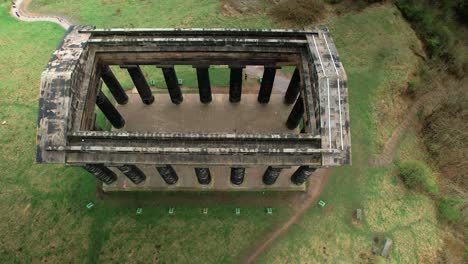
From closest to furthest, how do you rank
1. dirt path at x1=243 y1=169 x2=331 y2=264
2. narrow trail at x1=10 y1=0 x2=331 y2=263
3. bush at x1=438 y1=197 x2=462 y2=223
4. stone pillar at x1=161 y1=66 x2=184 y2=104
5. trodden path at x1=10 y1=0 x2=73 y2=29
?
dirt path at x1=243 y1=169 x2=331 y2=264 → narrow trail at x1=10 y1=0 x2=331 y2=263 → stone pillar at x1=161 y1=66 x2=184 y2=104 → bush at x1=438 y1=197 x2=462 y2=223 → trodden path at x1=10 y1=0 x2=73 y2=29

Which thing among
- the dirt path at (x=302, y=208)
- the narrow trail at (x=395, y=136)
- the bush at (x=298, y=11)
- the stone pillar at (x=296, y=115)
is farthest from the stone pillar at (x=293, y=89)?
the bush at (x=298, y=11)

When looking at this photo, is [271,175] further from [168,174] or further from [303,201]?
[168,174]

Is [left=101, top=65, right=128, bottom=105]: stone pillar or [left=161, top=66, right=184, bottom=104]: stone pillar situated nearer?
[left=101, top=65, right=128, bottom=105]: stone pillar

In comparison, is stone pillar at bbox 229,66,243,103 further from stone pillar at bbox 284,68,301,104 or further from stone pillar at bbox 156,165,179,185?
stone pillar at bbox 156,165,179,185

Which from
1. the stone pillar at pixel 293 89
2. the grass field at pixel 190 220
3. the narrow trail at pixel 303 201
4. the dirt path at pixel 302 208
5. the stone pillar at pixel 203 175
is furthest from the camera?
the stone pillar at pixel 293 89

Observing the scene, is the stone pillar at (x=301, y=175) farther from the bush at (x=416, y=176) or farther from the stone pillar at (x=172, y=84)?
the stone pillar at (x=172, y=84)

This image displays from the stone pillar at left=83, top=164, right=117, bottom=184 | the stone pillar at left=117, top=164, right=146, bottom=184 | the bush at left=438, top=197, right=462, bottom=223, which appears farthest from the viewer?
the bush at left=438, top=197, right=462, bottom=223

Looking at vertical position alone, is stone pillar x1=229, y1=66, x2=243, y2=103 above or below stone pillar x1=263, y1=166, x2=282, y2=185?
above

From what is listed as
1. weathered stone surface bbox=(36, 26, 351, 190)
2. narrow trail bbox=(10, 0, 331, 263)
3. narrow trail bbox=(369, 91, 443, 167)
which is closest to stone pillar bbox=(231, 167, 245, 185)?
weathered stone surface bbox=(36, 26, 351, 190)
